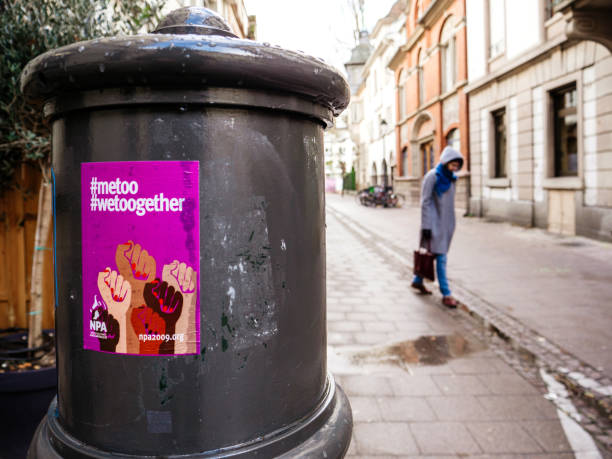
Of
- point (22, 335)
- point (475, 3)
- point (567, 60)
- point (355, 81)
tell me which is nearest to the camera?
point (22, 335)

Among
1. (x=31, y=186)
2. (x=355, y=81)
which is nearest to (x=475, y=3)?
(x=31, y=186)

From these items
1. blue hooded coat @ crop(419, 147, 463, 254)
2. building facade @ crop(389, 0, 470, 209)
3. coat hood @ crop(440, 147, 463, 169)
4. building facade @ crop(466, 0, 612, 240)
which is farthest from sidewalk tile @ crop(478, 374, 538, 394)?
building facade @ crop(389, 0, 470, 209)

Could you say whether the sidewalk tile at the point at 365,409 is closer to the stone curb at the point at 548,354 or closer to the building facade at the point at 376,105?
the stone curb at the point at 548,354

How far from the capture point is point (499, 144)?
1662 cm

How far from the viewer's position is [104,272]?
1.18 meters

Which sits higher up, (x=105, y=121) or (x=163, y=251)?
(x=105, y=121)

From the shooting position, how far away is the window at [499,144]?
16.3 metres

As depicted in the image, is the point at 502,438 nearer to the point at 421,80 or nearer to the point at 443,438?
the point at 443,438

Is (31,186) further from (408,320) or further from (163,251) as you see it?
(408,320)

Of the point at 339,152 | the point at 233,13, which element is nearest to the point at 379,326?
the point at 233,13

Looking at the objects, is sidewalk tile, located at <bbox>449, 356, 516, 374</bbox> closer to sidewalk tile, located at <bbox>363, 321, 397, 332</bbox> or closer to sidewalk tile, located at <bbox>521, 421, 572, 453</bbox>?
sidewalk tile, located at <bbox>521, 421, 572, 453</bbox>

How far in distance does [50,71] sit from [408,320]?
4.56 meters

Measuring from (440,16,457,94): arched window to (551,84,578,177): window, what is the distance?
7855 millimetres

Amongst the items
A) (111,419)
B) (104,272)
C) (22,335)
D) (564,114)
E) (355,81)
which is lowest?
(22,335)
